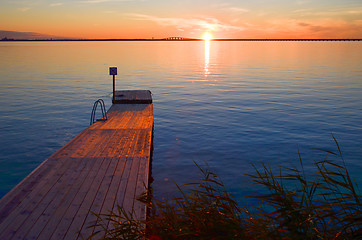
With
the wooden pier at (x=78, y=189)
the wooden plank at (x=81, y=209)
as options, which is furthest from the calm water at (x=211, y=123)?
the wooden plank at (x=81, y=209)

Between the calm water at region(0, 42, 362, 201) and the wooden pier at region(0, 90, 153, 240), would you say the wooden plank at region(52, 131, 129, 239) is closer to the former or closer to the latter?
the wooden pier at region(0, 90, 153, 240)

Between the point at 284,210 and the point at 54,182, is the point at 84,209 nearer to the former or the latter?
the point at 54,182

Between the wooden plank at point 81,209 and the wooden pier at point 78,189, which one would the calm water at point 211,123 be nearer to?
the wooden pier at point 78,189

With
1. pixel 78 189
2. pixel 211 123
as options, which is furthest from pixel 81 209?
pixel 211 123

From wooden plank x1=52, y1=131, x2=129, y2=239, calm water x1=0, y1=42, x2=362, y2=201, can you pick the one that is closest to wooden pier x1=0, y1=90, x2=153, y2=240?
wooden plank x1=52, y1=131, x2=129, y2=239

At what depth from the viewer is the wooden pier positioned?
5.41 m

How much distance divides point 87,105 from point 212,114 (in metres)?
10.5

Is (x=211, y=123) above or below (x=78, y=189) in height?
below

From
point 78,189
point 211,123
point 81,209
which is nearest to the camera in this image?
point 81,209

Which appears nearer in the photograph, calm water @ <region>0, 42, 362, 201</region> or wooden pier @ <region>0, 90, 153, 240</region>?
wooden pier @ <region>0, 90, 153, 240</region>

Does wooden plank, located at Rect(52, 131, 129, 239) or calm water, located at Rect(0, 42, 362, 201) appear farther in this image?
calm water, located at Rect(0, 42, 362, 201)

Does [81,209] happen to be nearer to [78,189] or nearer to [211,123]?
[78,189]

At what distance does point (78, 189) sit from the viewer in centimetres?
688

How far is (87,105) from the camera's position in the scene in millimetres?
24969
